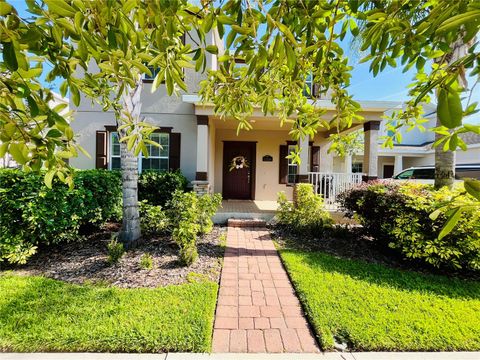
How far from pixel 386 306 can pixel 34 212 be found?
5105mm

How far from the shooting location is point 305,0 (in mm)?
1265

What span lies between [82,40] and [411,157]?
25.3 metres

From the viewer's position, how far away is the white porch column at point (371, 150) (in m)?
7.75

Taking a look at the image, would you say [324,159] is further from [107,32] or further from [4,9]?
[4,9]

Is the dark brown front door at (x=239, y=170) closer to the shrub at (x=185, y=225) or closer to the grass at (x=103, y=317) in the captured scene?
the shrub at (x=185, y=225)

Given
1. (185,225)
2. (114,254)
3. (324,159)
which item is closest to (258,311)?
(185,225)

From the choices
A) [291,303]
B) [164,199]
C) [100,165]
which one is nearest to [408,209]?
[291,303]

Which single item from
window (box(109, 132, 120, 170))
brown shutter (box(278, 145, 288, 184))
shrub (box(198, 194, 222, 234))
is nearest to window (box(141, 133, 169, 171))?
window (box(109, 132, 120, 170))

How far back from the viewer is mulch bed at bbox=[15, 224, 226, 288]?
12.0 ft

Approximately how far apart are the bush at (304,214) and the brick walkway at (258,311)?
1688 mm

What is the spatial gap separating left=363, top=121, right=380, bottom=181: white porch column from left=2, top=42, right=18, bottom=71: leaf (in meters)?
8.33

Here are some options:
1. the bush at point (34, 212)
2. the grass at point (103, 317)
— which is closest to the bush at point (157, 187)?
the bush at point (34, 212)

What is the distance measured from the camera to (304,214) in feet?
21.0

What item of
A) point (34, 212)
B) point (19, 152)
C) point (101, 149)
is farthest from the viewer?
point (101, 149)
